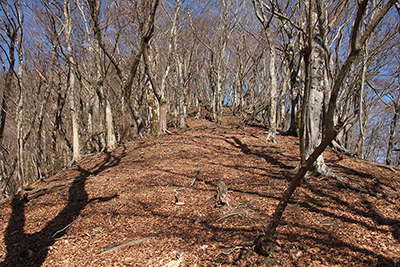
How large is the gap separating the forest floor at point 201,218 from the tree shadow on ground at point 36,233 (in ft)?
0.07

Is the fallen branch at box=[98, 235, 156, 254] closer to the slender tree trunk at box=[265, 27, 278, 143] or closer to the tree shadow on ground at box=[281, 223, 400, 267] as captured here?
the tree shadow on ground at box=[281, 223, 400, 267]

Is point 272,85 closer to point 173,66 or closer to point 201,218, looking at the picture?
point 201,218

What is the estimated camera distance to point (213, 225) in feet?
12.3

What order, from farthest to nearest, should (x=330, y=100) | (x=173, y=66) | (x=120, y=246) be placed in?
(x=173, y=66), (x=120, y=246), (x=330, y=100)

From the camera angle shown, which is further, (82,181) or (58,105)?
(58,105)

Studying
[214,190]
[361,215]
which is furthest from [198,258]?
[361,215]

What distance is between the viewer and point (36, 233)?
13.2 feet

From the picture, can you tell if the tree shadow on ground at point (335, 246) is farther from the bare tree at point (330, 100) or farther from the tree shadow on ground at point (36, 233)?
the tree shadow on ground at point (36, 233)

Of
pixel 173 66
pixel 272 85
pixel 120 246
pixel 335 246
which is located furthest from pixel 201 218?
pixel 173 66

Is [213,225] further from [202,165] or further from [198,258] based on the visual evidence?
[202,165]

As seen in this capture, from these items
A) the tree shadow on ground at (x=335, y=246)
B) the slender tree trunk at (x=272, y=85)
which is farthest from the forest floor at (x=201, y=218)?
the slender tree trunk at (x=272, y=85)

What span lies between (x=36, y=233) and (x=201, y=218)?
120 inches

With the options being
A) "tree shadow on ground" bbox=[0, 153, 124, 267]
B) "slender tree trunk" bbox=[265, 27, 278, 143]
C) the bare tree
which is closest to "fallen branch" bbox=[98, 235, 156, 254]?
"tree shadow on ground" bbox=[0, 153, 124, 267]

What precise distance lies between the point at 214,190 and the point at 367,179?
11.6ft
